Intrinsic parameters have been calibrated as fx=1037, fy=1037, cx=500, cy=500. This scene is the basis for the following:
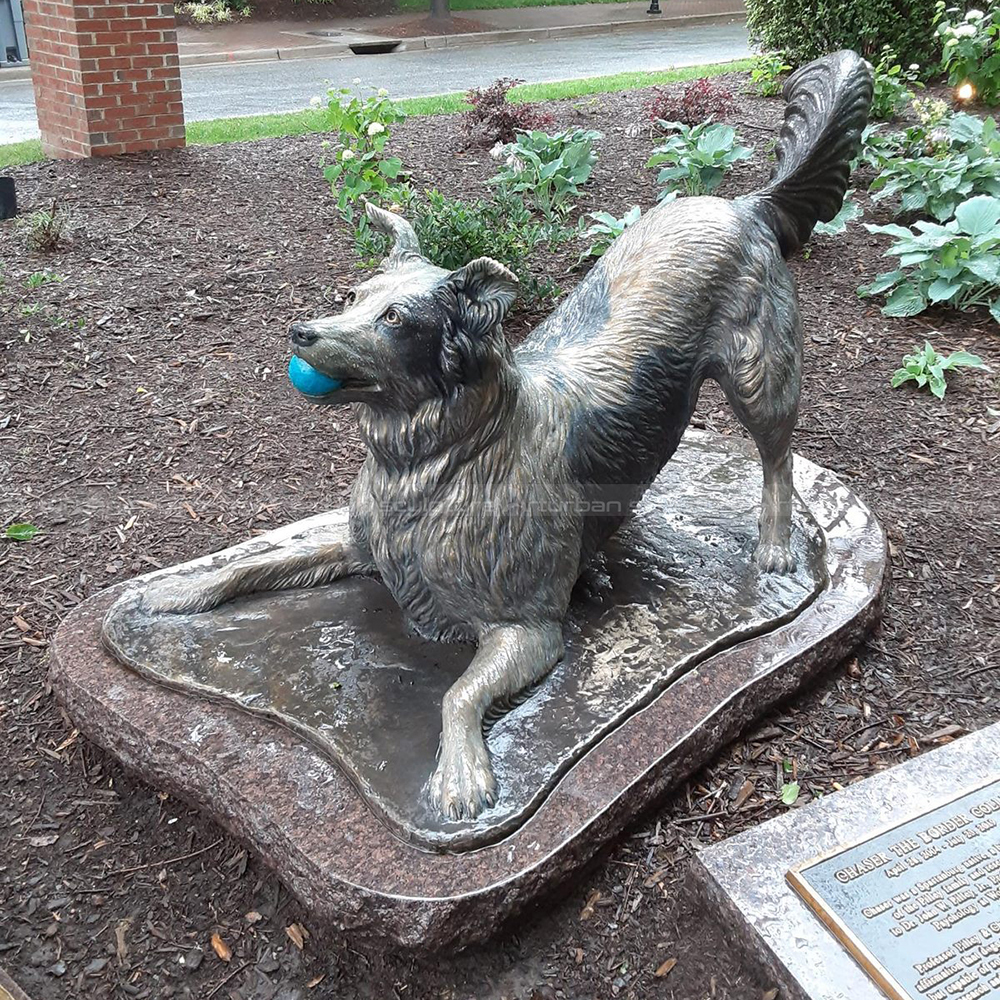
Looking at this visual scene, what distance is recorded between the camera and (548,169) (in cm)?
754

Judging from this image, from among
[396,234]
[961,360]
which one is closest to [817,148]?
[396,234]

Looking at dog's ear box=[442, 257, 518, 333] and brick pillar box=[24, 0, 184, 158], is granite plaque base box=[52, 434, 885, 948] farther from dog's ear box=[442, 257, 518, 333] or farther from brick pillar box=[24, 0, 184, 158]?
brick pillar box=[24, 0, 184, 158]

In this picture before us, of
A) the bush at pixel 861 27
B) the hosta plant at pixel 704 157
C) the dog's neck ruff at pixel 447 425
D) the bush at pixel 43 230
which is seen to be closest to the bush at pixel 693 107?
the hosta plant at pixel 704 157

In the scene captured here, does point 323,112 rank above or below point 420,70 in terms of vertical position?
above

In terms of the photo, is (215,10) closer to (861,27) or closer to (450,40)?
(450,40)

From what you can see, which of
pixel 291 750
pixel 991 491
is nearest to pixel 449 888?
pixel 291 750

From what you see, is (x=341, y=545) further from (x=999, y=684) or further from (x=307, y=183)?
(x=307, y=183)

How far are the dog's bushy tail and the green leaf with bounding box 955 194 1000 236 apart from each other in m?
3.22

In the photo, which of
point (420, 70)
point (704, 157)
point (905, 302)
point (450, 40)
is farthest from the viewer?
point (450, 40)

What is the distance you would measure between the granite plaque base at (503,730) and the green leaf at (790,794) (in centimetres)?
23

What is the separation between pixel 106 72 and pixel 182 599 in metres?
6.90

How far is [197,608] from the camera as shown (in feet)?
11.3

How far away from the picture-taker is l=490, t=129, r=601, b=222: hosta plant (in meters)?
7.54

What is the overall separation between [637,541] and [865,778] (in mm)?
1168
